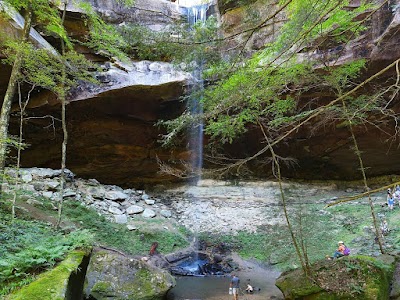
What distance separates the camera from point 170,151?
15.7 meters

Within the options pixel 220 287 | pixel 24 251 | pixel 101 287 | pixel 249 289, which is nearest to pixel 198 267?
pixel 220 287

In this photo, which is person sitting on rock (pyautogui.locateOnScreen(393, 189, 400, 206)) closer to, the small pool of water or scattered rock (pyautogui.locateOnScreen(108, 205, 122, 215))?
the small pool of water

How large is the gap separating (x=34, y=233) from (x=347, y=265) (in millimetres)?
6055

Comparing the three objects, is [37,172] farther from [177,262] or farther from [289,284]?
[289,284]

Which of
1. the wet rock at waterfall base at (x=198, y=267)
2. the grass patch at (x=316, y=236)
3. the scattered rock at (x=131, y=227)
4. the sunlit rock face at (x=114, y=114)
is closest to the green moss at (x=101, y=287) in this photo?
the wet rock at waterfall base at (x=198, y=267)

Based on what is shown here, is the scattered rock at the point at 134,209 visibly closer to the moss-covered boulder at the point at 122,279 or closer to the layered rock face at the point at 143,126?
the layered rock face at the point at 143,126

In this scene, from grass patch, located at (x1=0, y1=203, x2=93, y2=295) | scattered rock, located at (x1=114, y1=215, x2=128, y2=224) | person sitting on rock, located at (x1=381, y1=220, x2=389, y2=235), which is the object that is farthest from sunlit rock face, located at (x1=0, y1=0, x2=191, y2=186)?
person sitting on rock, located at (x1=381, y1=220, x2=389, y2=235)

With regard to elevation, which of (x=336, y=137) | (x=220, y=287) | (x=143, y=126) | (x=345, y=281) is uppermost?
(x=143, y=126)

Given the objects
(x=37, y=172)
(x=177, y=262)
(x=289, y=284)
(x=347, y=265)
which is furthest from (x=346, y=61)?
(x=37, y=172)

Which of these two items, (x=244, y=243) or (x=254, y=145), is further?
(x=254, y=145)

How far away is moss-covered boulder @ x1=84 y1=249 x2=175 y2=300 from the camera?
5.75 m

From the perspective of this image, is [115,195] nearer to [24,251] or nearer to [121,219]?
[121,219]

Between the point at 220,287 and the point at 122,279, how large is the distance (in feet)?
10.6

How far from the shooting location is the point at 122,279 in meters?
6.05
